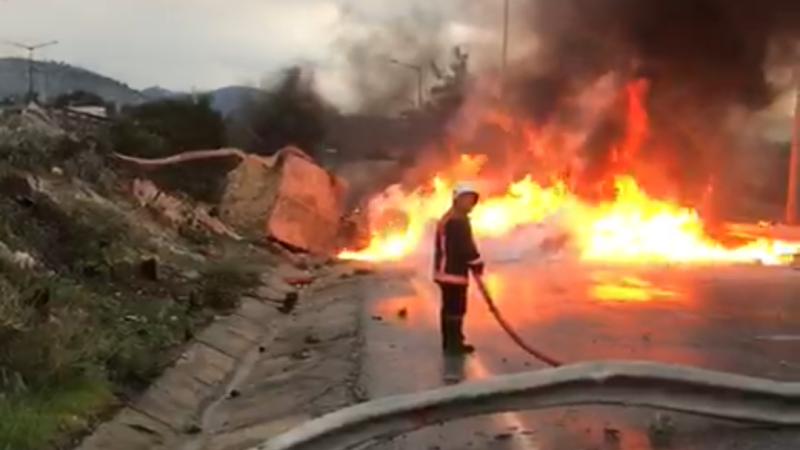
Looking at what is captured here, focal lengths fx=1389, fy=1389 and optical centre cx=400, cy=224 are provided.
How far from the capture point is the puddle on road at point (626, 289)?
60.7 ft

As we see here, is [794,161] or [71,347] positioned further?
A: [794,161]

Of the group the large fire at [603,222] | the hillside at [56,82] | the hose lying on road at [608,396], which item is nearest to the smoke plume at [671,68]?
the large fire at [603,222]

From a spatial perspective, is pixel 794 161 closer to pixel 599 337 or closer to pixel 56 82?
pixel 599 337

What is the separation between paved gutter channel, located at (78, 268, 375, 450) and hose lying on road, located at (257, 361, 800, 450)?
7.51ft

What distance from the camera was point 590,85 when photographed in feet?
105

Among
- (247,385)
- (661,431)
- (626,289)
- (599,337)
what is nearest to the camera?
(661,431)

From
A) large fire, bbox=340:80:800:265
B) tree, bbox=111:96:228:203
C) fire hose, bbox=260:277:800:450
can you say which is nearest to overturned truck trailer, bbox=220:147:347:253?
large fire, bbox=340:80:800:265

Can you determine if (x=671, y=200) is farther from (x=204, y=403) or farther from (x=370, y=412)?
(x=370, y=412)

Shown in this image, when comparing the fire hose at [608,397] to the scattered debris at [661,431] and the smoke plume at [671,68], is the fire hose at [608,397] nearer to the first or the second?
the scattered debris at [661,431]

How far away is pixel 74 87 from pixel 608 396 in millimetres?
78635

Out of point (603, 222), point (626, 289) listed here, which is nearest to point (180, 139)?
point (603, 222)

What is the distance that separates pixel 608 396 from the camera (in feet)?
28.2

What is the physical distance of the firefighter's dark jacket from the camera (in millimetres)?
12148

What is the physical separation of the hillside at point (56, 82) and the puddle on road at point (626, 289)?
4541 cm
